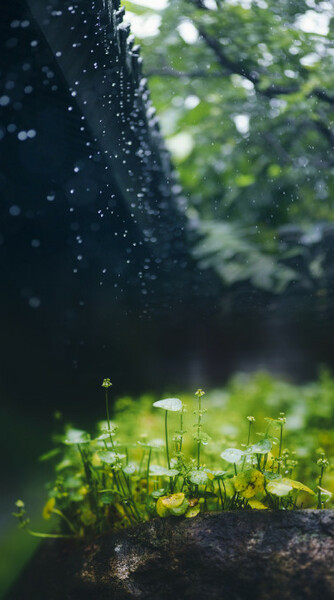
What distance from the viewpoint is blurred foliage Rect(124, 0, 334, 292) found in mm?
2221

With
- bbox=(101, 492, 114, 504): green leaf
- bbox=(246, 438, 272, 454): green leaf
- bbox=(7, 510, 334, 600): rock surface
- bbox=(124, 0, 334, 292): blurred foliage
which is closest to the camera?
bbox=(7, 510, 334, 600): rock surface

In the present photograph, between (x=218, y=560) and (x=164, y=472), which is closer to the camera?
(x=218, y=560)

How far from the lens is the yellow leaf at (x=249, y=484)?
132 cm

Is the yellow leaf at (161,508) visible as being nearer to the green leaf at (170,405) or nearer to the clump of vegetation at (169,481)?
the clump of vegetation at (169,481)

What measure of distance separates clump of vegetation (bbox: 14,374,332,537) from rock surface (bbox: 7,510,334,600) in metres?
0.08

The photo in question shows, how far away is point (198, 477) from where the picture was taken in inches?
52.0

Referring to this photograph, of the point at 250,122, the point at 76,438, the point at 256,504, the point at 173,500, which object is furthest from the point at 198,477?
the point at 250,122

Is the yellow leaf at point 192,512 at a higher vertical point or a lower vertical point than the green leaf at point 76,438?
lower

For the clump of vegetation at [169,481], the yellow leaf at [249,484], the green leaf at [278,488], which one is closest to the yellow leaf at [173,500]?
the clump of vegetation at [169,481]

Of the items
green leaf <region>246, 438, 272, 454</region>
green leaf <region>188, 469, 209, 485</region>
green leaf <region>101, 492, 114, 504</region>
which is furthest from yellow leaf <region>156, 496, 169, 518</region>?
green leaf <region>246, 438, 272, 454</region>

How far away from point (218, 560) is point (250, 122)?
265 cm

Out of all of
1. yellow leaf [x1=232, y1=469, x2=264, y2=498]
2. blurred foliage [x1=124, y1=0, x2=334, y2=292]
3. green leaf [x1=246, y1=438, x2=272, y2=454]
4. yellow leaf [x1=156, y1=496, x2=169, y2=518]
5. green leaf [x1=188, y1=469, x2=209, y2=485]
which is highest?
blurred foliage [x1=124, y1=0, x2=334, y2=292]

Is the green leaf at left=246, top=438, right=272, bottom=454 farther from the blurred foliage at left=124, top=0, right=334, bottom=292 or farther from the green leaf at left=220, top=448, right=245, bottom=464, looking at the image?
the blurred foliage at left=124, top=0, right=334, bottom=292

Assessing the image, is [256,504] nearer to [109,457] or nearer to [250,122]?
[109,457]
